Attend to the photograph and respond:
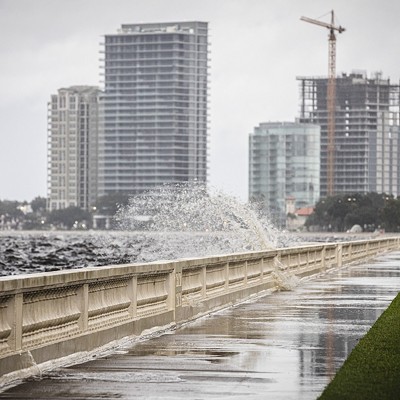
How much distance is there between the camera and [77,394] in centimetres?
1250

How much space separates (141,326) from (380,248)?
61.2 m

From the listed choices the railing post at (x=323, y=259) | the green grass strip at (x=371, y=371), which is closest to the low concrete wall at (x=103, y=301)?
the green grass strip at (x=371, y=371)

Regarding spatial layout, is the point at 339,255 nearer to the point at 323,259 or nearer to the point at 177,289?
the point at 323,259

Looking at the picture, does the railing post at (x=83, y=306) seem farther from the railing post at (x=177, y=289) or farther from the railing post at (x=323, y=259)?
the railing post at (x=323, y=259)

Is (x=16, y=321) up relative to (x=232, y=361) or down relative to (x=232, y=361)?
up

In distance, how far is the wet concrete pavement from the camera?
1274 centimetres

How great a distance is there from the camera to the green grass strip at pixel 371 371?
12.1m

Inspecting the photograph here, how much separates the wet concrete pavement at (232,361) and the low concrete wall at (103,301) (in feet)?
1.17

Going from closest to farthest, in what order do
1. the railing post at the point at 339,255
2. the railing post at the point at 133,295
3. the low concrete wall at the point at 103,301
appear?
the low concrete wall at the point at 103,301
the railing post at the point at 133,295
the railing post at the point at 339,255

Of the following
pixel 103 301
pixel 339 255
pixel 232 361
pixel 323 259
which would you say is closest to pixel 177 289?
pixel 103 301

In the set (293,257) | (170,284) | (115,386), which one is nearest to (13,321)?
(115,386)

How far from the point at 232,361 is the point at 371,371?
7.04ft

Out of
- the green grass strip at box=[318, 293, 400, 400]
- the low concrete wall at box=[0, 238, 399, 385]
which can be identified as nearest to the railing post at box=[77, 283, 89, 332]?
the low concrete wall at box=[0, 238, 399, 385]

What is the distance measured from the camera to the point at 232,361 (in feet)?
50.6
